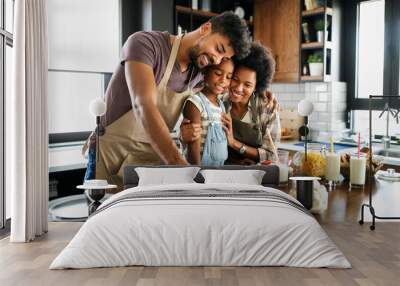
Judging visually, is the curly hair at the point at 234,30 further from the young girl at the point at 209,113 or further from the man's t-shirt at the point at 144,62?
the man's t-shirt at the point at 144,62

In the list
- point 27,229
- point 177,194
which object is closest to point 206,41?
point 177,194

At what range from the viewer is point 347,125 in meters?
7.13

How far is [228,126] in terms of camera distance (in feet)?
19.3

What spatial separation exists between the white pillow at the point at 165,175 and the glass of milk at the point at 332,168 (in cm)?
157

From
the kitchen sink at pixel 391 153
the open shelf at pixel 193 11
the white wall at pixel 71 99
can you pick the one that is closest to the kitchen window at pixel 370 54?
the kitchen sink at pixel 391 153

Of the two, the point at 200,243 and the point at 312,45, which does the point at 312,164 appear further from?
the point at 200,243

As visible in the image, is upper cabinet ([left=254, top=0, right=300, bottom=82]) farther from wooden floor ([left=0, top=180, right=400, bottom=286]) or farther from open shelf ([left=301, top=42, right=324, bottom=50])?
wooden floor ([left=0, top=180, right=400, bottom=286])

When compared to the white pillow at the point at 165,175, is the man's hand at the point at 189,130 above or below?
above

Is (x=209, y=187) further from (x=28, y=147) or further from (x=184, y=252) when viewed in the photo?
(x=28, y=147)

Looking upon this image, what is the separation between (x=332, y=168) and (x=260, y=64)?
1.44 m

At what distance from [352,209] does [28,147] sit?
10.6 feet

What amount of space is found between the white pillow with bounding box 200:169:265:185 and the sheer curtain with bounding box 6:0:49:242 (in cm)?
169

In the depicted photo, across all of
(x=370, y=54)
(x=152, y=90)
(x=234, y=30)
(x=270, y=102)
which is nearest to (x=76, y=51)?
(x=152, y=90)

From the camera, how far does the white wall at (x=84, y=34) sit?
5.98 m
